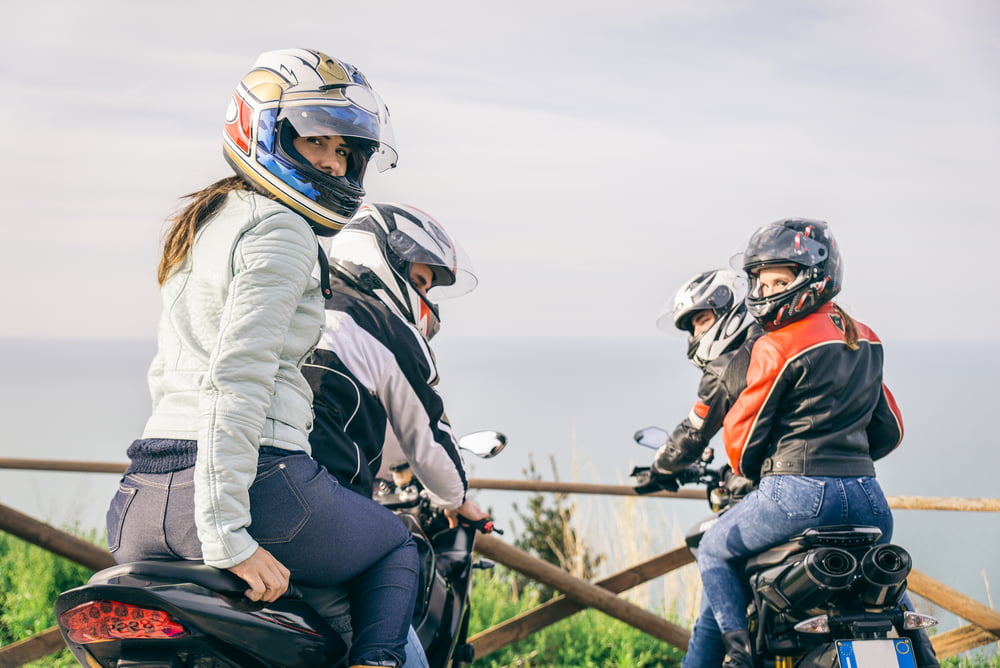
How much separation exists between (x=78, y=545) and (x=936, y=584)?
15.6 feet

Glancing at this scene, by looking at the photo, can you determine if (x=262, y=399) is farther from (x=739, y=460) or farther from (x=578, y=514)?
(x=578, y=514)

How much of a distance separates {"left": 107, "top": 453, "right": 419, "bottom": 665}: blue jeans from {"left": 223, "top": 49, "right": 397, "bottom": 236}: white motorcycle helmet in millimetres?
788

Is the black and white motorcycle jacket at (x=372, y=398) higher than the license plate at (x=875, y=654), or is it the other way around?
the black and white motorcycle jacket at (x=372, y=398)

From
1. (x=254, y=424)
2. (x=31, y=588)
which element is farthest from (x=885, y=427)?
Answer: (x=31, y=588)

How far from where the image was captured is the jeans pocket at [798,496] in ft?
12.0

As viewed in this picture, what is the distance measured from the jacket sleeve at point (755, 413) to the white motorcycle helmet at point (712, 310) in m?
0.55

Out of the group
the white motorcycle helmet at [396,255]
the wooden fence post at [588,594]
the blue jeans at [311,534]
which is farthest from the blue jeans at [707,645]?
the blue jeans at [311,534]

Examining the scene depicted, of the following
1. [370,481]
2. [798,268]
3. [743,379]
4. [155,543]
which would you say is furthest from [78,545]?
[798,268]

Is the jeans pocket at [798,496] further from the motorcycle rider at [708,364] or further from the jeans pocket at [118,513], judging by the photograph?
the jeans pocket at [118,513]

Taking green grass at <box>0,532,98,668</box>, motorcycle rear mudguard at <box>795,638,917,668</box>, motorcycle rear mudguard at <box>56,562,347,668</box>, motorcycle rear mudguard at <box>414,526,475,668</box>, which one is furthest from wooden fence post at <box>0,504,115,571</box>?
motorcycle rear mudguard at <box>795,638,917,668</box>

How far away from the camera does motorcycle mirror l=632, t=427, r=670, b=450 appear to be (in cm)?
430

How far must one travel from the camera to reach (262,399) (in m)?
2.27

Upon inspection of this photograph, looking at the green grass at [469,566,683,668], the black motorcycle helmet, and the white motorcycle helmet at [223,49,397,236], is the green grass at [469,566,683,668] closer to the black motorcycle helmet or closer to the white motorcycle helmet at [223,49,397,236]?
the black motorcycle helmet

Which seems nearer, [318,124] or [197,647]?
[197,647]
